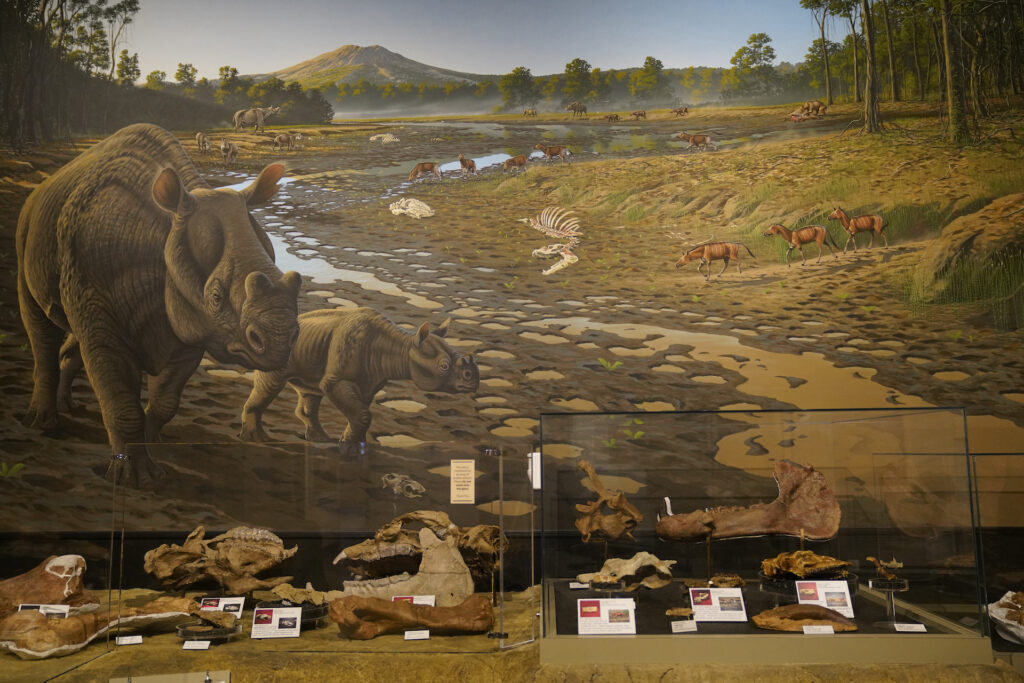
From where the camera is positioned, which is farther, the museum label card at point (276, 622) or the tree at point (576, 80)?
the tree at point (576, 80)

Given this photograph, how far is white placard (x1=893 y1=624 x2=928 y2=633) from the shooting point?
324 centimetres

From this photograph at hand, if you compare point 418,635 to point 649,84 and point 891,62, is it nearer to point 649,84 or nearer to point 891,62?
point 649,84

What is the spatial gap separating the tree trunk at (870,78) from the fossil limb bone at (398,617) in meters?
5.37

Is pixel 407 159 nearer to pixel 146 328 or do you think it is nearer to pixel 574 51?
pixel 574 51

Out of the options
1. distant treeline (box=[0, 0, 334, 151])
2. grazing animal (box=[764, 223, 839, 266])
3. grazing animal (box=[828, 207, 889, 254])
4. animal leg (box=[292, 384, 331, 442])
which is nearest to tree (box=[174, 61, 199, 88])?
distant treeline (box=[0, 0, 334, 151])

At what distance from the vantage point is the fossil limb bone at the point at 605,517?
3385mm

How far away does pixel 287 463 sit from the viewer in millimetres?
3789

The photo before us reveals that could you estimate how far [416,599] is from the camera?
362 cm

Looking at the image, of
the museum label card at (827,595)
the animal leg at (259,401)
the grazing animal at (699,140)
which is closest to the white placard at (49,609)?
the animal leg at (259,401)

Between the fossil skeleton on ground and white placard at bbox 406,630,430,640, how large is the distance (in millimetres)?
3630

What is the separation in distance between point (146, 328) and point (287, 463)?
3.32 metres

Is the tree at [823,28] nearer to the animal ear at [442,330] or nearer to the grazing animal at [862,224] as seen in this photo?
the grazing animal at [862,224]

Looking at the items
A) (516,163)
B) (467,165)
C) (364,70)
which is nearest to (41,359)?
(364,70)

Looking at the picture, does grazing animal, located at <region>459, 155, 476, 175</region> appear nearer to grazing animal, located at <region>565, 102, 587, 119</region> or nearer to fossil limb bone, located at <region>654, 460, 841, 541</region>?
grazing animal, located at <region>565, 102, 587, 119</region>
